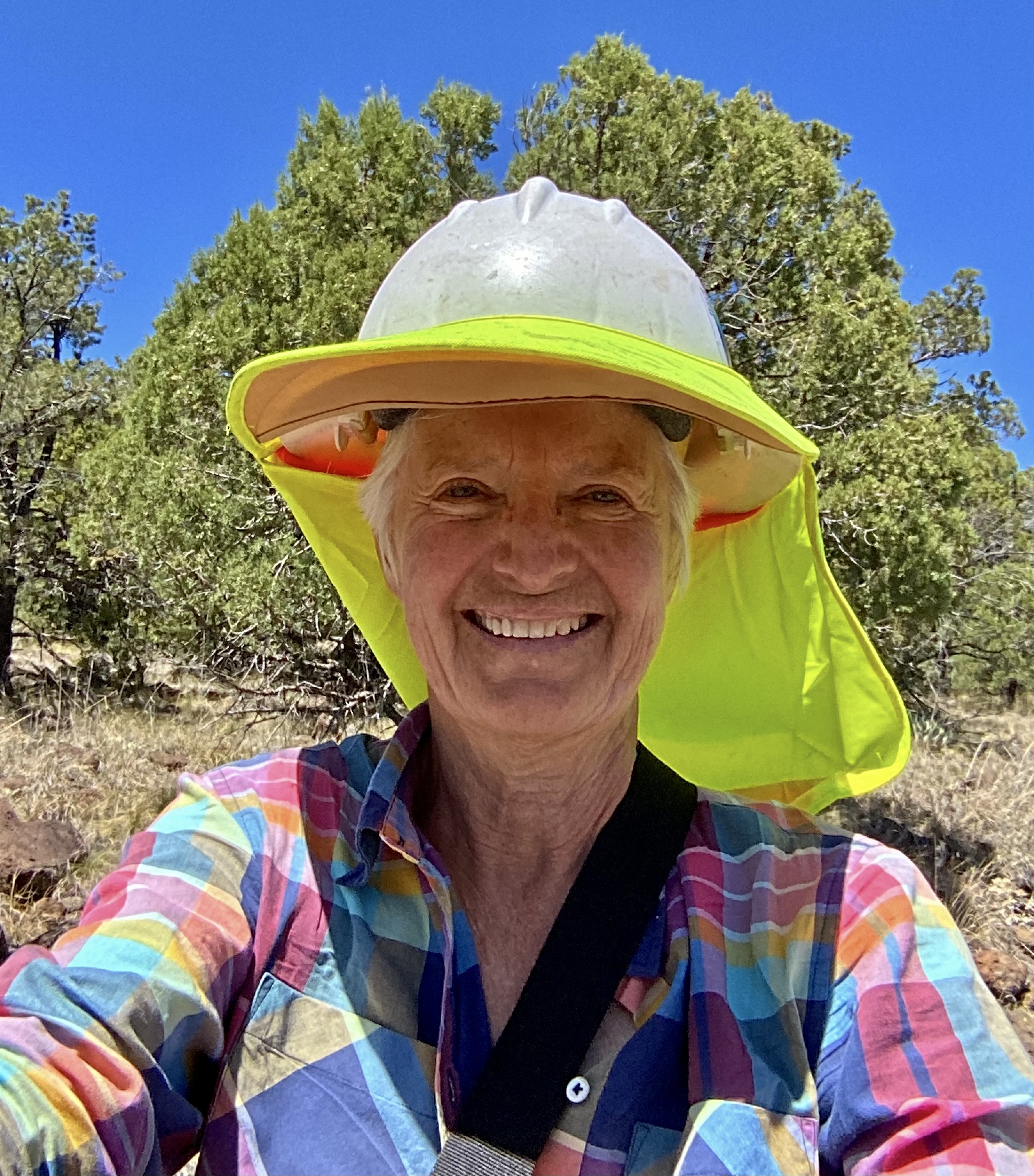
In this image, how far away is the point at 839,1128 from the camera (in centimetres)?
106

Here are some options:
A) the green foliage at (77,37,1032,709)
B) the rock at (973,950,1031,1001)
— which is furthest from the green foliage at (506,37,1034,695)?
the rock at (973,950,1031,1001)

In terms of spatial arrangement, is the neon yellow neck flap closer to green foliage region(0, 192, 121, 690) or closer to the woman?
the woman

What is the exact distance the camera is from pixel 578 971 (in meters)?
1.19

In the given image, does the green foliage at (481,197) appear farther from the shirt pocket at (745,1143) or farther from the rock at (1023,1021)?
the shirt pocket at (745,1143)

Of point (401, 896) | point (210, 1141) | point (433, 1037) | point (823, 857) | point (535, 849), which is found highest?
point (823, 857)

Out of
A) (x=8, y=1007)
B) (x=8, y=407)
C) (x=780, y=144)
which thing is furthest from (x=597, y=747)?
(x=8, y=407)

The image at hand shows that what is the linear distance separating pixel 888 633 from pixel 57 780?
5.58 meters

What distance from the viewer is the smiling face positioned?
1.38m

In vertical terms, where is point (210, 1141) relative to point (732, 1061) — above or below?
below

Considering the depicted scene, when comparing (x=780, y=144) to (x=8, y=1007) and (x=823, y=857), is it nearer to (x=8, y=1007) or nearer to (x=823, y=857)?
(x=823, y=857)

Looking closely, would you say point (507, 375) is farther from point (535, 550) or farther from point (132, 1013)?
point (132, 1013)

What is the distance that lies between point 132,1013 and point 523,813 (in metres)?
0.64

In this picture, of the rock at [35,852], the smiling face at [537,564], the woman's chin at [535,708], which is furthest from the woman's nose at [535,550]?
the rock at [35,852]

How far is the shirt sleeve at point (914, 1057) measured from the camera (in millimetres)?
990
